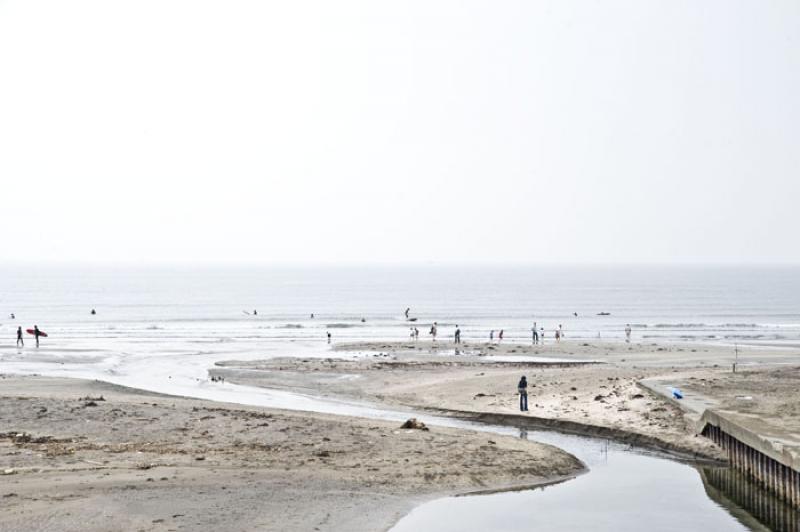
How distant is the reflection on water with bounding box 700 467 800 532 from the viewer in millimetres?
21641

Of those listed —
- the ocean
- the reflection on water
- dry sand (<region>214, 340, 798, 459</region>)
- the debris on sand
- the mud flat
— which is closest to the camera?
the reflection on water

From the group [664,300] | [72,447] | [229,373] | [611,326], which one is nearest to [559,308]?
[664,300]

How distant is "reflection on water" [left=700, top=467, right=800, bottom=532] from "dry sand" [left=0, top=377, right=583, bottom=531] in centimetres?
378

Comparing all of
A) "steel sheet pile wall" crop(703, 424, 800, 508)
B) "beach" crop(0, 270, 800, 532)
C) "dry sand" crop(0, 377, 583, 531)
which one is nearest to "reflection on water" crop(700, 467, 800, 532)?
"steel sheet pile wall" crop(703, 424, 800, 508)

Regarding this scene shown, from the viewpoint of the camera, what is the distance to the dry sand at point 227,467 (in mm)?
19516

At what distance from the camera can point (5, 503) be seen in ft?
63.4

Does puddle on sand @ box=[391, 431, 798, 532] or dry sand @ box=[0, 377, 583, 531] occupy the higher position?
dry sand @ box=[0, 377, 583, 531]

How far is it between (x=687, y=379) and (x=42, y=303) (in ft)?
462

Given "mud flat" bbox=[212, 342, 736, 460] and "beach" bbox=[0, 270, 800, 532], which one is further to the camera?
"mud flat" bbox=[212, 342, 736, 460]

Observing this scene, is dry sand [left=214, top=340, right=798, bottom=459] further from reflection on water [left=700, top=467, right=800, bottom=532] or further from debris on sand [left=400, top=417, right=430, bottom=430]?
debris on sand [left=400, top=417, right=430, bottom=430]

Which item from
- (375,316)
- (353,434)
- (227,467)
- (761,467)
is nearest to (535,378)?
(353,434)

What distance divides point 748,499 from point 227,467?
13.1 meters

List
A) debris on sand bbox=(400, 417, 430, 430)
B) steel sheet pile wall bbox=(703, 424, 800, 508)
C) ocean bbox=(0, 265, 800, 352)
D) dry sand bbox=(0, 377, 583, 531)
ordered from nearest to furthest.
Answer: dry sand bbox=(0, 377, 583, 531)
steel sheet pile wall bbox=(703, 424, 800, 508)
debris on sand bbox=(400, 417, 430, 430)
ocean bbox=(0, 265, 800, 352)

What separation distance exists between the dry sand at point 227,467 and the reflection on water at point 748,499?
3.78 meters
